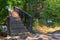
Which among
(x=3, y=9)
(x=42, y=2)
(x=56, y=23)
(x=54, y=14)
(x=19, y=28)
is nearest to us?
(x=19, y=28)

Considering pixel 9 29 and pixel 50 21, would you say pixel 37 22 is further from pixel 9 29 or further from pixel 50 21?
pixel 9 29

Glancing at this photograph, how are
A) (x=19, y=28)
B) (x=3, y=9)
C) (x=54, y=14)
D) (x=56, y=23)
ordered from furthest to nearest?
(x=56, y=23) < (x=54, y=14) < (x=3, y=9) < (x=19, y=28)

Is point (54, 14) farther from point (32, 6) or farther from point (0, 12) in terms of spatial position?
point (0, 12)

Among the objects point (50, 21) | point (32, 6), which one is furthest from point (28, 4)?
point (50, 21)

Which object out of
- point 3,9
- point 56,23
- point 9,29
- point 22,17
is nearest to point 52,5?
point 56,23

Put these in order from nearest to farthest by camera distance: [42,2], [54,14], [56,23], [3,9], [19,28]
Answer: [19,28]
[3,9]
[54,14]
[56,23]
[42,2]

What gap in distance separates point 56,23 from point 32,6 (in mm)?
3236

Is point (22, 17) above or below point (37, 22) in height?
above

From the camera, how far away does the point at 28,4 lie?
70.7 feet

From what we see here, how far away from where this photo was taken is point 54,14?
20.6m

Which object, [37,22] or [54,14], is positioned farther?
[37,22]

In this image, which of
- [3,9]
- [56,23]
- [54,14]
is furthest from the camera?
[56,23]

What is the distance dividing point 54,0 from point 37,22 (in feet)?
9.76

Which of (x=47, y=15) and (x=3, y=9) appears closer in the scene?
(x=3, y=9)
